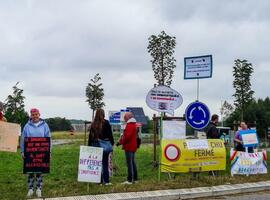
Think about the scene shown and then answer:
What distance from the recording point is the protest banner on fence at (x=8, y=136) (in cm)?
1084

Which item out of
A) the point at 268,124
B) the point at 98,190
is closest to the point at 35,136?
the point at 98,190

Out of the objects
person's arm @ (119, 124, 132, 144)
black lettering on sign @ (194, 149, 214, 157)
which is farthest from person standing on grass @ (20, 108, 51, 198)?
black lettering on sign @ (194, 149, 214, 157)

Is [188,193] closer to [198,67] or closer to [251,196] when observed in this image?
[251,196]

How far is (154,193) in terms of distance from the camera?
11141mm

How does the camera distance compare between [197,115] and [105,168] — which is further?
[197,115]

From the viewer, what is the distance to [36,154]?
34.7 ft

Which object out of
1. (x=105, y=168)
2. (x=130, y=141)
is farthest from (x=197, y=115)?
(x=105, y=168)

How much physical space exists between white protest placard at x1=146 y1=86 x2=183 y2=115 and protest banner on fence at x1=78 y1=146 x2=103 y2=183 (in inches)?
93.7

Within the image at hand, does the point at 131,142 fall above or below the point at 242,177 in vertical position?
above

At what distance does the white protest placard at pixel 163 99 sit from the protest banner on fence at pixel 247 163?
255cm

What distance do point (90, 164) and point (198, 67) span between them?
14.0 ft

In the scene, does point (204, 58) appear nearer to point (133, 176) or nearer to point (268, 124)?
point (133, 176)

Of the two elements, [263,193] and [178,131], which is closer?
[263,193]

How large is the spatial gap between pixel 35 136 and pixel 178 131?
214 inches
